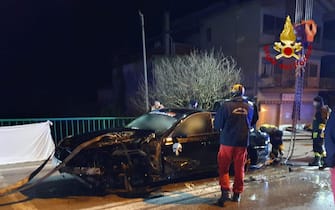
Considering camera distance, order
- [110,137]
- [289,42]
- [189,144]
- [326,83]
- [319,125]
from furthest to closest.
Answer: [326,83] → [289,42] → [319,125] → [189,144] → [110,137]

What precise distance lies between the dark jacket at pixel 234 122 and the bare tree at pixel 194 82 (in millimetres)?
8915

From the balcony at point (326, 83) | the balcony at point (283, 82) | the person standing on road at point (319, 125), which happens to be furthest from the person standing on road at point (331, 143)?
the balcony at point (326, 83)

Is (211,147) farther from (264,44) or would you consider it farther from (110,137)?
(264,44)

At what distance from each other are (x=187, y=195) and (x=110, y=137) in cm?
168

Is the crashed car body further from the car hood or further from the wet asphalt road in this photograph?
the wet asphalt road

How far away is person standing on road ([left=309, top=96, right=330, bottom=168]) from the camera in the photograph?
7211 millimetres

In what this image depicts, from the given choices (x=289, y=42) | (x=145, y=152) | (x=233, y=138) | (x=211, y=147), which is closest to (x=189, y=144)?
(x=211, y=147)

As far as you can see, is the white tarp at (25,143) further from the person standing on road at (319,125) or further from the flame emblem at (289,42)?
the flame emblem at (289,42)

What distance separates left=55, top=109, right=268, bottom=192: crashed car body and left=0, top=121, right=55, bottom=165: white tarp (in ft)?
7.50

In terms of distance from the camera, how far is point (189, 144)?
19.1 ft

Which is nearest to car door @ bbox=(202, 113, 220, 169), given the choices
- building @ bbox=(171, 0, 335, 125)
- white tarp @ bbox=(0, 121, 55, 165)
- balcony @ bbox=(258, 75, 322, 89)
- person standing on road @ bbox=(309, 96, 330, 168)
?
person standing on road @ bbox=(309, 96, 330, 168)

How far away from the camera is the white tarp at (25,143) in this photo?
7035 mm

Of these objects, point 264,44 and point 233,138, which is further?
point 264,44

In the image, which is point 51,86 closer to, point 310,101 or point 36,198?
point 310,101
